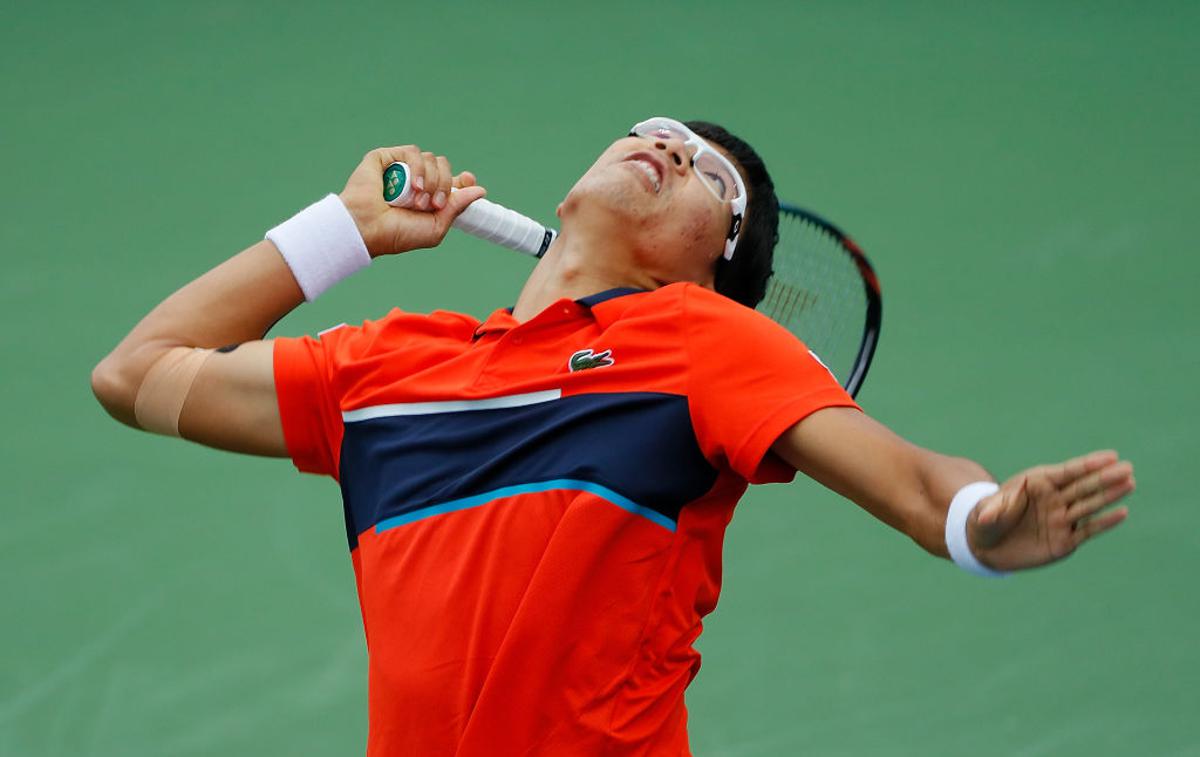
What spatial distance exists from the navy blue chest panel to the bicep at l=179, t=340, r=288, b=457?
0.16 m

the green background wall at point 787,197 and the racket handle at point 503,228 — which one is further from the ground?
the racket handle at point 503,228

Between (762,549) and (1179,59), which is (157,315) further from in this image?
(1179,59)

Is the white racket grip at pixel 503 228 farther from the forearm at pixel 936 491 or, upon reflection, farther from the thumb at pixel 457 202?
the forearm at pixel 936 491

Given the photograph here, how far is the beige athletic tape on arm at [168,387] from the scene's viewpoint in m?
2.89

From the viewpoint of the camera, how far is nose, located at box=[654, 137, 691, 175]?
3057 millimetres

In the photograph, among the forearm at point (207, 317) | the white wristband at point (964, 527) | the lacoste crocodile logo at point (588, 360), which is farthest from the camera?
the forearm at point (207, 317)

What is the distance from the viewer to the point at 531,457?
264 cm

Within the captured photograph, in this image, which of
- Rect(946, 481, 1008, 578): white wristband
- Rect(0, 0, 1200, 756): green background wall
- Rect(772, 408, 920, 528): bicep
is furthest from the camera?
Rect(0, 0, 1200, 756): green background wall

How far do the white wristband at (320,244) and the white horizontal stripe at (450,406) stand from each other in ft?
0.89

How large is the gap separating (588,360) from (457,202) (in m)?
0.54

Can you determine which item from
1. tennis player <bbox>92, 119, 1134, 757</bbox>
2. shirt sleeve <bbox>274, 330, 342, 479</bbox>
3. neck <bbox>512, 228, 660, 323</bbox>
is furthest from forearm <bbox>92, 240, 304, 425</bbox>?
neck <bbox>512, 228, 660, 323</bbox>

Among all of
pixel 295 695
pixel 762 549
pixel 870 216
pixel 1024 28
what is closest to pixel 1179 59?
pixel 1024 28

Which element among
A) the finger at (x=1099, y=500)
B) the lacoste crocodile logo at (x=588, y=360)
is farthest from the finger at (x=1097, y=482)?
the lacoste crocodile logo at (x=588, y=360)

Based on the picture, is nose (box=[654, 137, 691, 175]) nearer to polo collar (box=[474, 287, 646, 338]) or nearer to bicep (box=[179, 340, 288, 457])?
polo collar (box=[474, 287, 646, 338])
